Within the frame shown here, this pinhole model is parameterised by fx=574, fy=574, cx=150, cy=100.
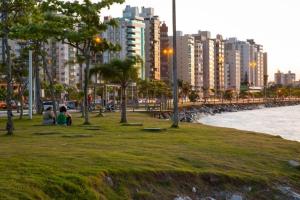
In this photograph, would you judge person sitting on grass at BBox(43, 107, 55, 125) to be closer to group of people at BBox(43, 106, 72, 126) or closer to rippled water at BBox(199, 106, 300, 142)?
group of people at BBox(43, 106, 72, 126)

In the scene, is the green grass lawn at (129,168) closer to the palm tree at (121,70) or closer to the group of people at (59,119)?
the group of people at (59,119)

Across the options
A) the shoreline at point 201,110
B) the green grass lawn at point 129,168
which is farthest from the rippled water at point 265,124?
the green grass lawn at point 129,168

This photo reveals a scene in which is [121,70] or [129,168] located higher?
[121,70]

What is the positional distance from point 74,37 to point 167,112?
1439 inches

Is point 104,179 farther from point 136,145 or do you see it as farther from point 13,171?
point 136,145

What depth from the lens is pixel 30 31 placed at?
3038 centimetres

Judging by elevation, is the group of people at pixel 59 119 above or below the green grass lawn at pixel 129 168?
above

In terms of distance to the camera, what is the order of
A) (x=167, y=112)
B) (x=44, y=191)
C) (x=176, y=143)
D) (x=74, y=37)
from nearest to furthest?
(x=44, y=191) < (x=176, y=143) < (x=74, y=37) < (x=167, y=112)

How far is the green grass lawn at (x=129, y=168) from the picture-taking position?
40.1 ft

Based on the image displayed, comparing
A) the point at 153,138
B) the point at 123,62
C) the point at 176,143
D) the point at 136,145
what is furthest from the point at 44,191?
the point at 123,62

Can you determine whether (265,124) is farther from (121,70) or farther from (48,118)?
(48,118)

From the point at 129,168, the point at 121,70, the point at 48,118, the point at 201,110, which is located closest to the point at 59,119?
the point at 48,118

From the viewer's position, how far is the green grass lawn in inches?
481

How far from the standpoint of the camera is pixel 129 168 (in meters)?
14.4
